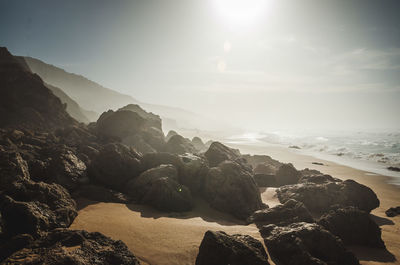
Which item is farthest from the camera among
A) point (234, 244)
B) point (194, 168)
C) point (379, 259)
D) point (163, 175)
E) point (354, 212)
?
point (194, 168)

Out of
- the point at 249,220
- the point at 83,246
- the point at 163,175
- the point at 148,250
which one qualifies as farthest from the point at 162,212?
the point at 83,246

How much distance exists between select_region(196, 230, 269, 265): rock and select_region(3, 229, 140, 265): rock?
145 centimetres

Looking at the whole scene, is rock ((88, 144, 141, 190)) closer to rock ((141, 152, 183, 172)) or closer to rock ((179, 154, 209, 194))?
rock ((141, 152, 183, 172))

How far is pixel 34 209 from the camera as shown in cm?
462

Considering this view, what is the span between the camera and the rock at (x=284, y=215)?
6573 millimetres

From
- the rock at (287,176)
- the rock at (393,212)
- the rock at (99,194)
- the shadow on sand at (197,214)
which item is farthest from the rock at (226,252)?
the rock at (287,176)

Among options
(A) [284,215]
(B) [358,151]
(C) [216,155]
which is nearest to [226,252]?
(A) [284,215]

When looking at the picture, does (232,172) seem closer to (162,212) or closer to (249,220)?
(249,220)

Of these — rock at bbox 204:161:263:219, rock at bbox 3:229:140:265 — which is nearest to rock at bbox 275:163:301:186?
rock at bbox 204:161:263:219

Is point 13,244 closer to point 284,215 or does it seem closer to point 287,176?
point 284,215

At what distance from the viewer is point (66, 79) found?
13375cm

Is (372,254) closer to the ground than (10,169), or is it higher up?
closer to the ground

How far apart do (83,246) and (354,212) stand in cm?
796

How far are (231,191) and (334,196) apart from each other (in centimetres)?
514
